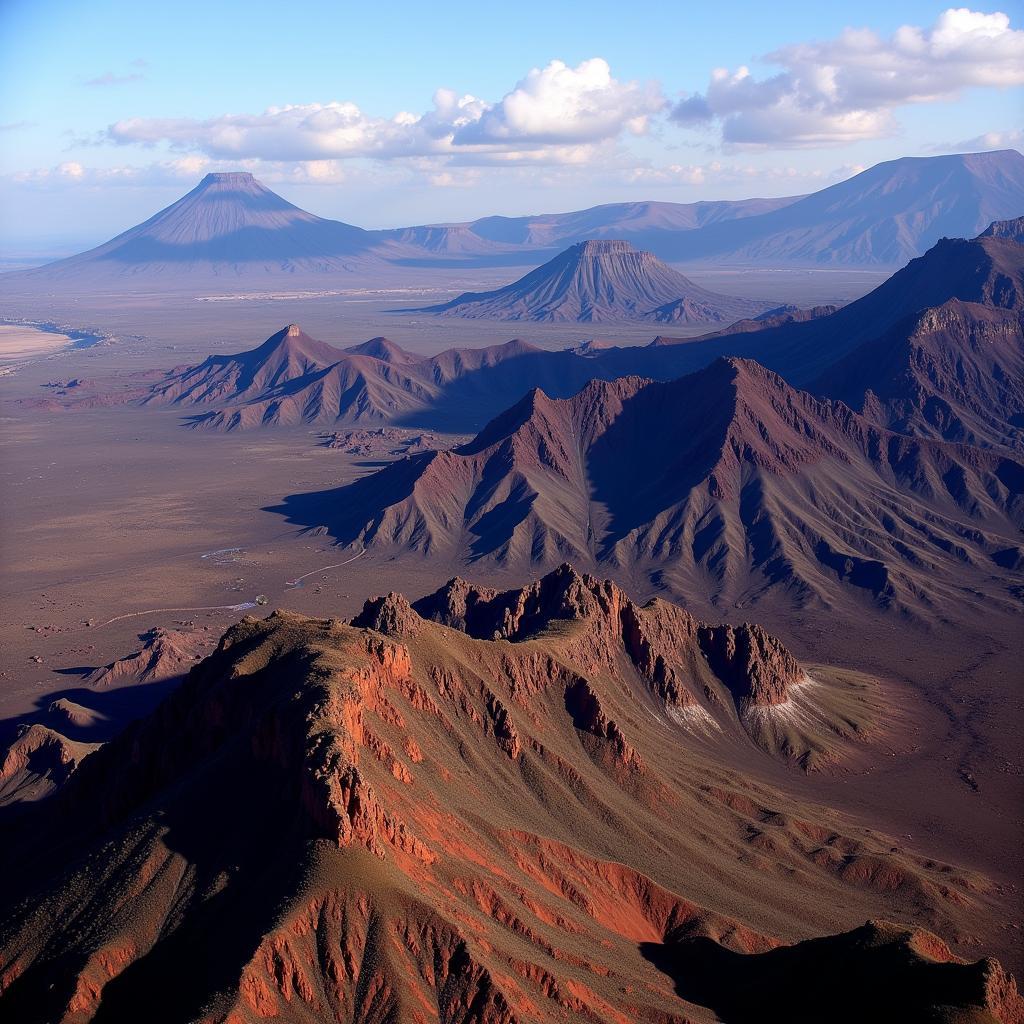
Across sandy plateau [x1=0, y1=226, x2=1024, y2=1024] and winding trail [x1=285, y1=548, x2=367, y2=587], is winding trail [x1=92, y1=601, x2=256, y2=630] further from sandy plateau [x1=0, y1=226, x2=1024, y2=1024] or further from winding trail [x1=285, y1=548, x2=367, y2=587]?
winding trail [x1=285, y1=548, x2=367, y2=587]

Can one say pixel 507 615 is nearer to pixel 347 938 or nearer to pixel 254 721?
pixel 254 721

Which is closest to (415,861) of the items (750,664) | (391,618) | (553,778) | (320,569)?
(553,778)

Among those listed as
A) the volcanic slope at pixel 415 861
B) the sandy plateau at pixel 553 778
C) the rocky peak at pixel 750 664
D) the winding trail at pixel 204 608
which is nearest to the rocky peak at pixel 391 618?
the volcanic slope at pixel 415 861

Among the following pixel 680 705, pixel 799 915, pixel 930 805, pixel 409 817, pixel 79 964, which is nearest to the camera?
pixel 79 964

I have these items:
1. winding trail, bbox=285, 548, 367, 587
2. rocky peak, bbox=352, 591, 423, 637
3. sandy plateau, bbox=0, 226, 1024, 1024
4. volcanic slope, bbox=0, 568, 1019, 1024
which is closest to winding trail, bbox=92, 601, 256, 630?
sandy plateau, bbox=0, 226, 1024, 1024

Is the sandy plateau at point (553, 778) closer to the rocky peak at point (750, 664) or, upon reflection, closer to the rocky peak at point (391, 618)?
the rocky peak at point (750, 664)

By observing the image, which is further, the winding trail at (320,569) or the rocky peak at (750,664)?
the winding trail at (320,569)

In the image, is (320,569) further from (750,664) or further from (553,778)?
(553,778)

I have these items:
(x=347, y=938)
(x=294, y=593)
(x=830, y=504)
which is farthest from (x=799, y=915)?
(x=830, y=504)
